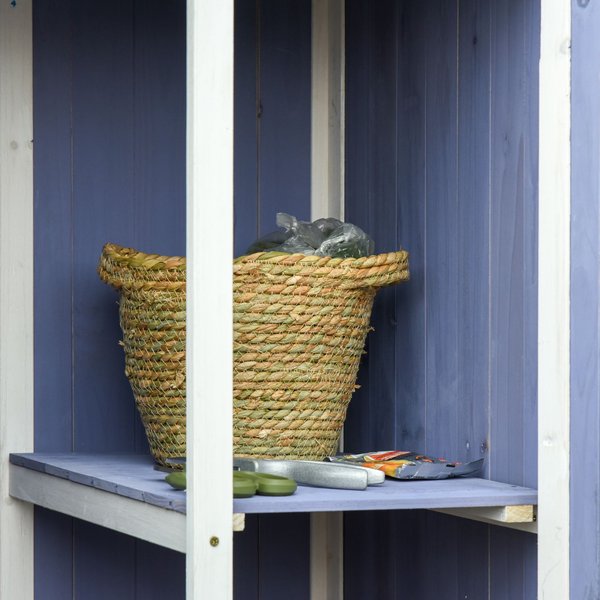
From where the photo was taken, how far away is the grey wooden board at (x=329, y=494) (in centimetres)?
143

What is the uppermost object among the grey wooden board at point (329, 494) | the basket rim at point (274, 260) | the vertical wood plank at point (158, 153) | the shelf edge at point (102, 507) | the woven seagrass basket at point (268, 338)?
the vertical wood plank at point (158, 153)

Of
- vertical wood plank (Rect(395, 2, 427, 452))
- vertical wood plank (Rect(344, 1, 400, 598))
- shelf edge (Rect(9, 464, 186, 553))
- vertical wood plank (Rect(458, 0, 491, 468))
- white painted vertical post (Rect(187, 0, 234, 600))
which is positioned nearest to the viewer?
white painted vertical post (Rect(187, 0, 234, 600))

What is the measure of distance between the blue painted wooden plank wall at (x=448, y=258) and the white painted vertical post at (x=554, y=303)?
0.06 m

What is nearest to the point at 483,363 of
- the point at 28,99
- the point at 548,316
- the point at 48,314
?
the point at 548,316

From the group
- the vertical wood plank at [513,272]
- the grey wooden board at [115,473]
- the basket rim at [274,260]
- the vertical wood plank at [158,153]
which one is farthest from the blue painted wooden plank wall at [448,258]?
the grey wooden board at [115,473]

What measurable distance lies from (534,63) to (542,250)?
0.26 meters

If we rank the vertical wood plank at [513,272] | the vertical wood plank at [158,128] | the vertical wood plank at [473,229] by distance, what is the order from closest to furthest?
the vertical wood plank at [513,272] < the vertical wood plank at [473,229] < the vertical wood plank at [158,128]

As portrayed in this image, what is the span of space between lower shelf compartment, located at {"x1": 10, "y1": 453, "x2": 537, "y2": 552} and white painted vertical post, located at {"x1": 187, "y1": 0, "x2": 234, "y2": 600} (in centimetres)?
5

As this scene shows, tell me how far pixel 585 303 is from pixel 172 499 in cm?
55

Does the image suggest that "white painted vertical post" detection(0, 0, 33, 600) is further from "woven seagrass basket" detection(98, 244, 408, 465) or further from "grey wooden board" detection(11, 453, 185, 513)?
"woven seagrass basket" detection(98, 244, 408, 465)

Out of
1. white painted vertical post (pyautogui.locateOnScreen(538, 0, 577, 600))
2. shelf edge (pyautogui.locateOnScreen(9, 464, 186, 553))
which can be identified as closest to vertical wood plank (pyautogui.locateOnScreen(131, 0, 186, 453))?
shelf edge (pyautogui.locateOnScreen(9, 464, 186, 553))

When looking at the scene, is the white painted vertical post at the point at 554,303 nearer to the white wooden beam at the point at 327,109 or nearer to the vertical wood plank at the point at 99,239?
the white wooden beam at the point at 327,109

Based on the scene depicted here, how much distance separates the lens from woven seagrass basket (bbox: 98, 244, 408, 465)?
1718mm

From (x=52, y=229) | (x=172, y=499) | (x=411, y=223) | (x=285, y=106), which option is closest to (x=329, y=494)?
(x=172, y=499)
